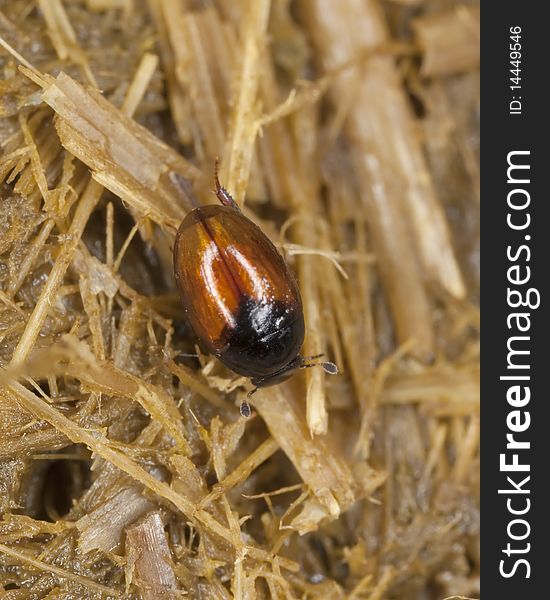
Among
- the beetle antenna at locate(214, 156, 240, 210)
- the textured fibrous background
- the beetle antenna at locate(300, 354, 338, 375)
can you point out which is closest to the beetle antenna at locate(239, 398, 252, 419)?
the textured fibrous background

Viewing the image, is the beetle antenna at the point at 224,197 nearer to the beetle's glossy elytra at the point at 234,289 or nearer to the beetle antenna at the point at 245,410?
the beetle's glossy elytra at the point at 234,289

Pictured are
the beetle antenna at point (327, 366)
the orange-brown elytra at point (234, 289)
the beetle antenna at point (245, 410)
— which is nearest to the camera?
the orange-brown elytra at point (234, 289)

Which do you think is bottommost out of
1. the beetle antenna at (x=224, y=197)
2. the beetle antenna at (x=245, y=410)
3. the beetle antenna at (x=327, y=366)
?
the beetle antenna at (x=245, y=410)

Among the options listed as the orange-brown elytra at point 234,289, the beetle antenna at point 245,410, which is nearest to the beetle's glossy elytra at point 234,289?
the orange-brown elytra at point 234,289

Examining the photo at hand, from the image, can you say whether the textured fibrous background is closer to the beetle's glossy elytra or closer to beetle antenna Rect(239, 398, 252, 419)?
beetle antenna Rect(239, 398, 252, 419)

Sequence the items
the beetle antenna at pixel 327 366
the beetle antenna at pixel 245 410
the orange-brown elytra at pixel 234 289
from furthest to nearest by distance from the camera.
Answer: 1. the beetle antenna at pixel 327 366
2. the beetle antenna at pixel 245 410
3. the orange-brown elytra at pixel 234 289

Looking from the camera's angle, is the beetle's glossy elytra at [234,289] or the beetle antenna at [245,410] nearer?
the beetle's glossy elytra at [234,289]

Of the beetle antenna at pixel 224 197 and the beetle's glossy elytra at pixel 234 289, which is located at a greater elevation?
the beetle antenna at pixel 224 197

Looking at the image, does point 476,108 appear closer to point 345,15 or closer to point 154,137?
point 345,15
